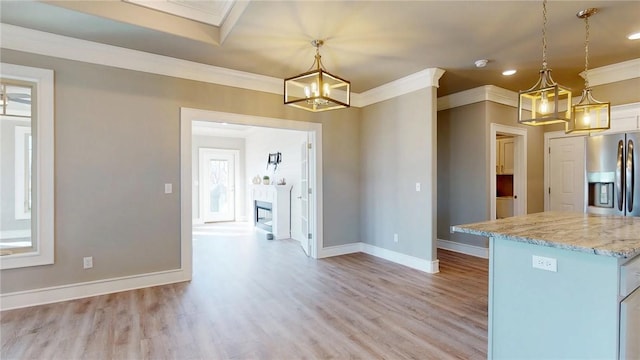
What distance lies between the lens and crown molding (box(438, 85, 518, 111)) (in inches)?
189

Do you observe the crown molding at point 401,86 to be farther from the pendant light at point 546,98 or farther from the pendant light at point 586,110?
the pendant light at point 546,98

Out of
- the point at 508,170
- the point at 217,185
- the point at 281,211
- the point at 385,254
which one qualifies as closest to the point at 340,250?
the point at 385,254

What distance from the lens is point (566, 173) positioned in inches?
215

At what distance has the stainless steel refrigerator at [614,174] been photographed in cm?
352

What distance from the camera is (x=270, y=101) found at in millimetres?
4441

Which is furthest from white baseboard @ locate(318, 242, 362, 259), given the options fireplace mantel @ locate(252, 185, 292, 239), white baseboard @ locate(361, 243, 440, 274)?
fireplace mantel @ locate(252, 185, 292, 239)

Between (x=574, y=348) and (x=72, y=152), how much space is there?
4420 millimetres

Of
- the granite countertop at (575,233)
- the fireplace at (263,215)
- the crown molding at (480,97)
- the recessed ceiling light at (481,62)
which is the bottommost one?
the fireplace at (263,215)

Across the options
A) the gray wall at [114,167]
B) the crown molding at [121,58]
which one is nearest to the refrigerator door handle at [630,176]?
the crown molding at [121,58]

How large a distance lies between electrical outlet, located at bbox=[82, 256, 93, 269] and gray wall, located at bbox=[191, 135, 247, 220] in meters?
5.56

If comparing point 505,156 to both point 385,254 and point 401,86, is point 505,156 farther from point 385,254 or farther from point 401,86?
point 385,254

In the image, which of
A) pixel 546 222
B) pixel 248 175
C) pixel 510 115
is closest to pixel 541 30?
pixel 546 222

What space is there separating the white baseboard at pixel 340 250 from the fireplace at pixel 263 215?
2.36 meters

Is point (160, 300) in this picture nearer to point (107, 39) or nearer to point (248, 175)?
point (107, 39)
